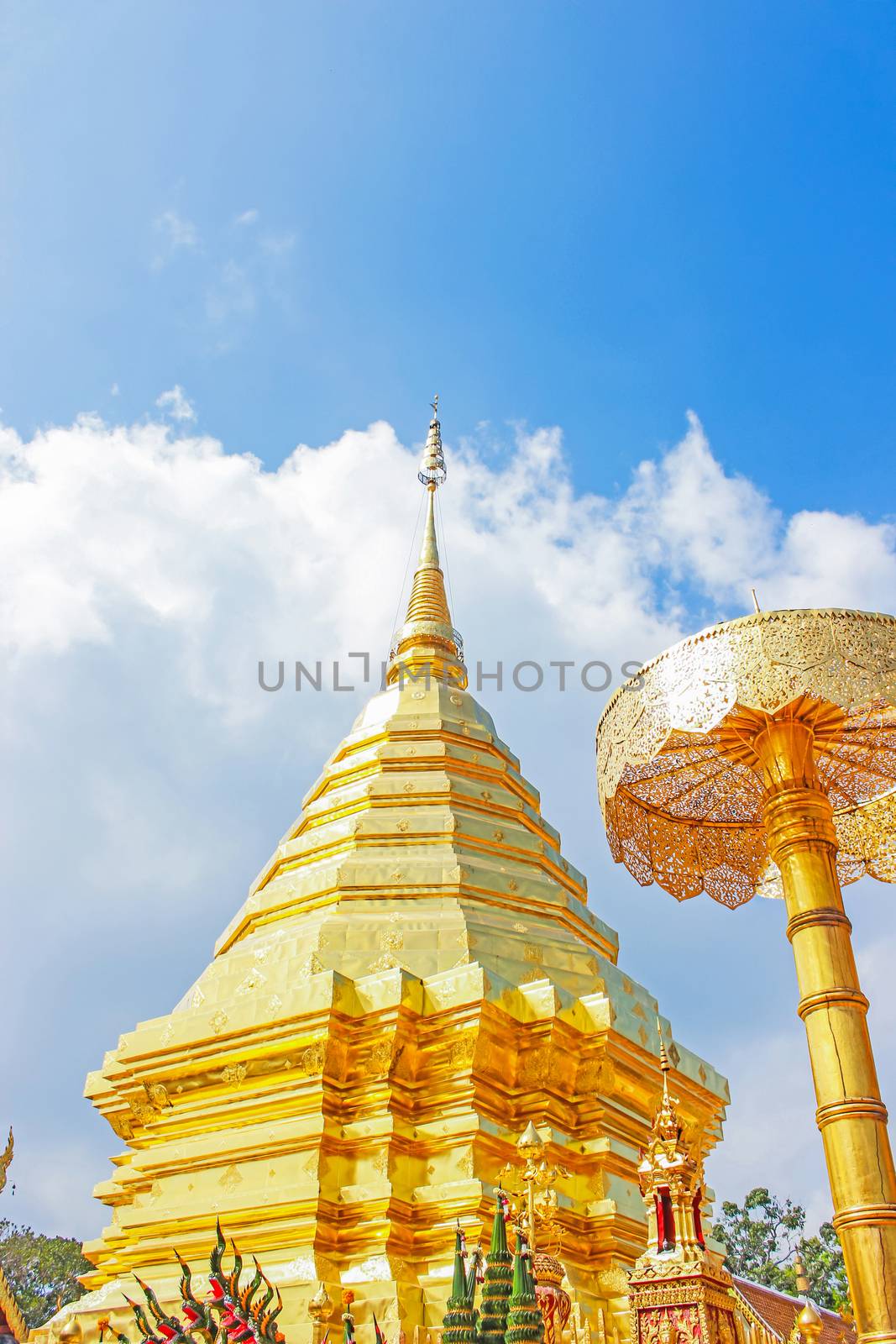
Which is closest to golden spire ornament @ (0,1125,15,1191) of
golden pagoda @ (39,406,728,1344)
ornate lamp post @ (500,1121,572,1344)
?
golden pagoda @ (39,406,728,1344)

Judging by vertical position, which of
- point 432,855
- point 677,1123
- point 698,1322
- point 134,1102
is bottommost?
point 698,1322

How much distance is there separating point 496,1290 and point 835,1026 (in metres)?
2.95

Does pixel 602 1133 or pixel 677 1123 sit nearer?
pixel 677 1123

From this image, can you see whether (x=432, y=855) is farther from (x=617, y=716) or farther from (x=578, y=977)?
(x=617, y=716)

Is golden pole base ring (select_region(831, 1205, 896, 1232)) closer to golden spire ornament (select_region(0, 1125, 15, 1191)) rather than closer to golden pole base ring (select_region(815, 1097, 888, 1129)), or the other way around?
golden pole base ring (select_region(815, 1097, 888, 1129))

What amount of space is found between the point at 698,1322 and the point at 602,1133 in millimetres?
6751

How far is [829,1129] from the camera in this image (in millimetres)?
6945

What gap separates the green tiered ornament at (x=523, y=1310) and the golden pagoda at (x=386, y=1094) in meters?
4.80

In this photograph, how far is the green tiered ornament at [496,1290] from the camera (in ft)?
16.3

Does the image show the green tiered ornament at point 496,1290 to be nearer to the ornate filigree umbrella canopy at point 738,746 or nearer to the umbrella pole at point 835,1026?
the umbrella pole at point 835,1026

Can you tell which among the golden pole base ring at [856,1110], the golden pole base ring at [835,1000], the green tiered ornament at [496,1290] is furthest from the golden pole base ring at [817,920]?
the green tiered ornament at [496,1290]

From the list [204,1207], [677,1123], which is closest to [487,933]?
[204,1207]

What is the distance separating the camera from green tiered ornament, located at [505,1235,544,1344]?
4.73 metres

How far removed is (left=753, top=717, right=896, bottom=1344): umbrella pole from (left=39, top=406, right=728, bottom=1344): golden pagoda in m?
3.91
